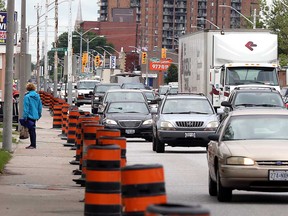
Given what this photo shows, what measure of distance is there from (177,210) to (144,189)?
207cm

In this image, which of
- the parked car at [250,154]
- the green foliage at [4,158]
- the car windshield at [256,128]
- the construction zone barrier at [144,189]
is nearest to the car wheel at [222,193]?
the parked car at [250,154]

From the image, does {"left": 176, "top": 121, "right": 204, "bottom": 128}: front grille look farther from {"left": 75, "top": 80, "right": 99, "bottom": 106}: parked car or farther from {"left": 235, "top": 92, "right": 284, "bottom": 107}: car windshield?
{"left": 75, "top": 80, "right": 99, "bottom": 106}: parked car

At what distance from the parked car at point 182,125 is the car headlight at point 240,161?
14.3 metres

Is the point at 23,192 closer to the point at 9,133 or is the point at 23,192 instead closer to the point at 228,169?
the point at 228,169

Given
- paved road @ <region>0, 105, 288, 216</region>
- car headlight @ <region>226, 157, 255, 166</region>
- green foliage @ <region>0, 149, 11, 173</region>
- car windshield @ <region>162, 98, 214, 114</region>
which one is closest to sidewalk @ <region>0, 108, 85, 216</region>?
paved road @ <region>0, 105, 288, 216</region>

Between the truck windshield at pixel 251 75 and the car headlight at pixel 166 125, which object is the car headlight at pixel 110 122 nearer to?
the car headlight at pixel 166 125

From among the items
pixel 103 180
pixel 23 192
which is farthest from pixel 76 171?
pixel 103 180

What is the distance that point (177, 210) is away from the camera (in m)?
6.62

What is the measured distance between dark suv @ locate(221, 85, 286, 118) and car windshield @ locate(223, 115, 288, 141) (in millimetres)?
17639

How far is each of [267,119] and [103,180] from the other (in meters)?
6.87

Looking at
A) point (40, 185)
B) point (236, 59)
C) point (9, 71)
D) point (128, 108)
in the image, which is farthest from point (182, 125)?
point (236, 59)

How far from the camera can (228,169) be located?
16.3m

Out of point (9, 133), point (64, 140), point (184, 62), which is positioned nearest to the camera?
point (9, 133)

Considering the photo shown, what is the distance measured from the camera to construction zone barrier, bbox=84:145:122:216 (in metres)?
11.3
